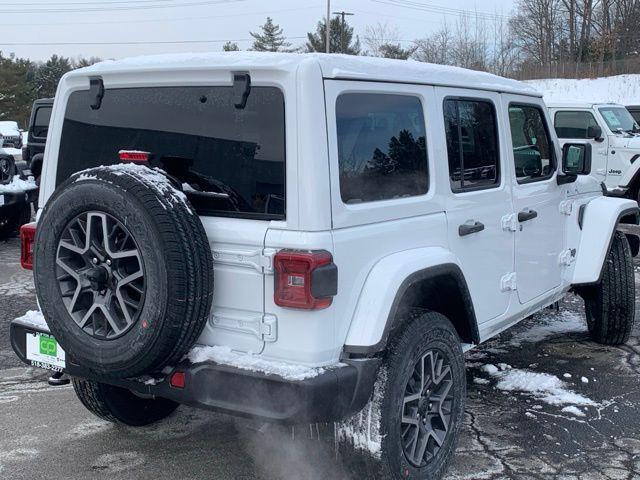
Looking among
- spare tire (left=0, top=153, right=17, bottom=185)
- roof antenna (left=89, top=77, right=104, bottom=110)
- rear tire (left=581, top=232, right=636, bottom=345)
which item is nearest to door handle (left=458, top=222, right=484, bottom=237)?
roof antenna (left=89, top=77, right=104, bottom=110)

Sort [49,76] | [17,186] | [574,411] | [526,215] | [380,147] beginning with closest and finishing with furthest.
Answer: [380,147] < [526,215] < [574,411] < [17,186] < [49,76]

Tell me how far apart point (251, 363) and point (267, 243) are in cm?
48

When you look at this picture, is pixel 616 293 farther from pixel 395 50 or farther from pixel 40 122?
pixel 395 50

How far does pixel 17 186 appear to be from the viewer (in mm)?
9625

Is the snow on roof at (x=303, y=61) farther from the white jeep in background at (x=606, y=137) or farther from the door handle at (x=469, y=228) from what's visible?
the white jeep in background at (x=606, y=137)

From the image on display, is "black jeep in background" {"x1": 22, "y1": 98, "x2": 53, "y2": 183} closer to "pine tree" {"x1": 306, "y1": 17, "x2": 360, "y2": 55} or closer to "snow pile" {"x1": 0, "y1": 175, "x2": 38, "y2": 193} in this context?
"snow pile" {"x1": 0, "y1": 175, "x2": 38, "y2": 193}

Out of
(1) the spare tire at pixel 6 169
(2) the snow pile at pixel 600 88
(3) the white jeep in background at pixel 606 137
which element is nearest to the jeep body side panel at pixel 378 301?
(1) the spare tire at pixel 6 169

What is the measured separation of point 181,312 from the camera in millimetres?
2725

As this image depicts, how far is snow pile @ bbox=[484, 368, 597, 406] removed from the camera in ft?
14.9

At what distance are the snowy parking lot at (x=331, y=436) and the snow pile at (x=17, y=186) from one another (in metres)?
4.67

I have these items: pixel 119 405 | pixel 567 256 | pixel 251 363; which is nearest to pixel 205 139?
pixel 251 363

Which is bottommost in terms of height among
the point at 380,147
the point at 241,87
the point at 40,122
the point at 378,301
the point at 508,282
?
the point at 508,282

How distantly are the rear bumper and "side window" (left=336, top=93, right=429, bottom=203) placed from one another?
716mm

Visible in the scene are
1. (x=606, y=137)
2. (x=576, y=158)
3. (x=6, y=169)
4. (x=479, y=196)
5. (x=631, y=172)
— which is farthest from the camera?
(x=606, y=137)
